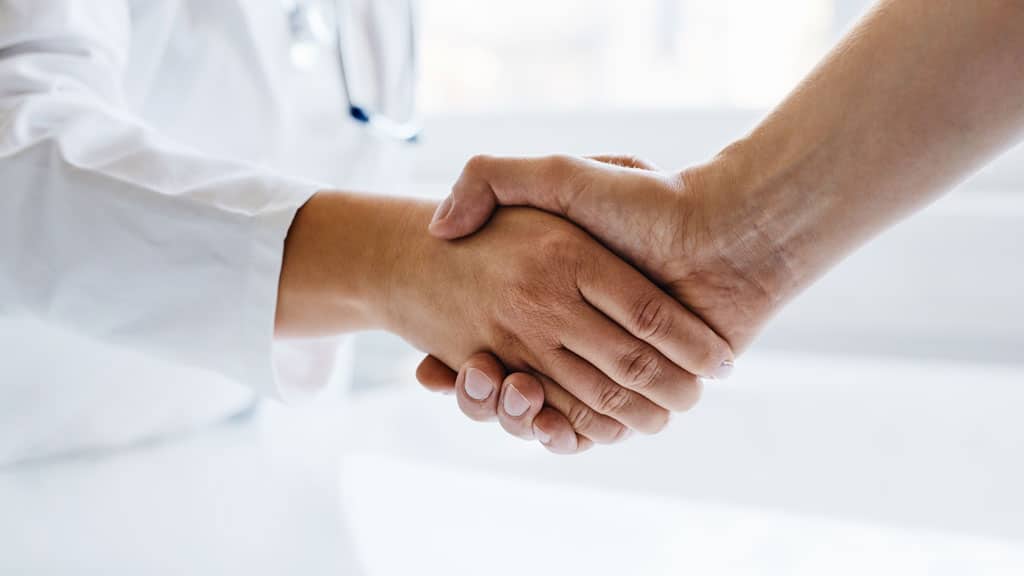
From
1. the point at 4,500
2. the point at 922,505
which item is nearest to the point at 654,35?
the point at 922,505

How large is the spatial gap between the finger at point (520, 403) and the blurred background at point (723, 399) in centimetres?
7

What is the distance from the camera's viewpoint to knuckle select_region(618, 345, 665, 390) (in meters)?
0.70

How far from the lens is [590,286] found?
685 millimetres

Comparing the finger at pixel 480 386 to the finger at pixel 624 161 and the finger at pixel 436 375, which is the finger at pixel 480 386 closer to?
the finger at pixel 436 375

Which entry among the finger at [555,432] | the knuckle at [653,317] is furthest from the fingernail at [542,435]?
the knuckle at [653,317]

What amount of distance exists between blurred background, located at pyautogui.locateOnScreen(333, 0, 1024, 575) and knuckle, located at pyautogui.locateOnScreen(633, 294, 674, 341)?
0.15 metres

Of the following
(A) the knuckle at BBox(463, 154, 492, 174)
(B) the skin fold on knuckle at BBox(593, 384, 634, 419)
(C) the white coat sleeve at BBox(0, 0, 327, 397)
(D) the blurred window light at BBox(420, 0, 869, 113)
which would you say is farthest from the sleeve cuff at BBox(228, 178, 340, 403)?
(D) the blurred window light at BBox(420, 0, 869, 113)

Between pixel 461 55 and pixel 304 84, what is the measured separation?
88 centimetres

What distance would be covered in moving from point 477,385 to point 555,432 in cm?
7

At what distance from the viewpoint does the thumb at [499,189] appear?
0.69 metres

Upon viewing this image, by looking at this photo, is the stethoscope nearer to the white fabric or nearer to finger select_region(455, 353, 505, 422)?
the white fabric

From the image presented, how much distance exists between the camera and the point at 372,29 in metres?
0.95

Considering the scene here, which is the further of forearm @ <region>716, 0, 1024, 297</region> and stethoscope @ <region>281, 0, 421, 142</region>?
stethoscope @ <region>281, 0, 421, 142</region>

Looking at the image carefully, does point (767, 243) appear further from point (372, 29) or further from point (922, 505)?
point (372, 29)
